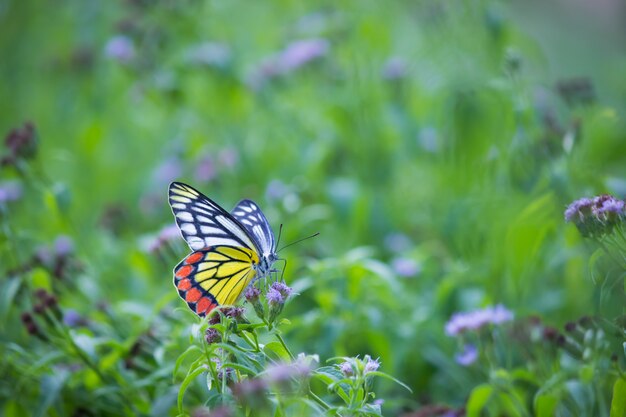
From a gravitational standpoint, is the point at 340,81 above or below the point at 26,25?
below

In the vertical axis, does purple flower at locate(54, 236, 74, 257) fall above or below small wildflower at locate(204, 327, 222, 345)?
above

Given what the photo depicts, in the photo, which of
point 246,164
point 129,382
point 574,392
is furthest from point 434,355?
point 246,164

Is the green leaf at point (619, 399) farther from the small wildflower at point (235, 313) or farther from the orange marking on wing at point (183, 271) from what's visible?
the orange marking on wing at point (183, 271)

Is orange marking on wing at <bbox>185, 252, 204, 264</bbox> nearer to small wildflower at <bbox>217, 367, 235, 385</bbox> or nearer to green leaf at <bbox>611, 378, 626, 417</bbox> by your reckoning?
small wildflower at <bbox>217, 367, 235, 385</bbox>

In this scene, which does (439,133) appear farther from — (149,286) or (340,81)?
(149,286)

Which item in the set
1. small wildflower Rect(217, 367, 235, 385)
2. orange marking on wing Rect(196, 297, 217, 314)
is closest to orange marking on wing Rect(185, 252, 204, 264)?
orange marking on wing Rect(196, 297, 217, 314)

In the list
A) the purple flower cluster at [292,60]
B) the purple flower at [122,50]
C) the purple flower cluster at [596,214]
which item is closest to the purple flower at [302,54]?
the purple flower cluster at [292,60]

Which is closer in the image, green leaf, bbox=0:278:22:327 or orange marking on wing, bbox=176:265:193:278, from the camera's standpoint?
orange marking on wing, bbox=176:265:193:278
